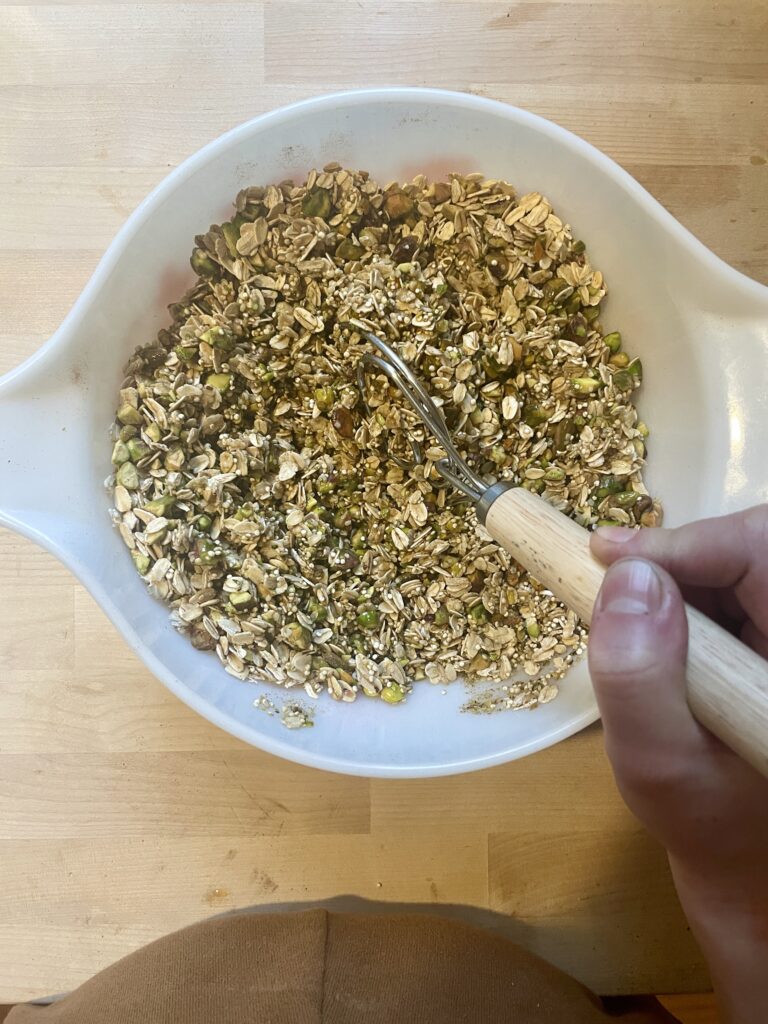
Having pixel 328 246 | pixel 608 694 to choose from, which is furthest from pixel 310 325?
pixel 608 694

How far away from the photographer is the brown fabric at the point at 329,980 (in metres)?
0.72

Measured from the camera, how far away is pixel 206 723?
78 centimetres

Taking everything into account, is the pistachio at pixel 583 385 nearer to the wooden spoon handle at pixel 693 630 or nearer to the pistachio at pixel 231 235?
the wooden spoon handle at pixel 693 630

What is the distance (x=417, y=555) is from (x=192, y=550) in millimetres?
203

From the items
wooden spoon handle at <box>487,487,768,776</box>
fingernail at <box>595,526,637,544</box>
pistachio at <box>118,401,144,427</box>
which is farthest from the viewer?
pistachio at <box>118,401,144,427</box>

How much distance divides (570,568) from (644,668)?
101 mm

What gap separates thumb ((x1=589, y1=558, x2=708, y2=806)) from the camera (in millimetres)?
469

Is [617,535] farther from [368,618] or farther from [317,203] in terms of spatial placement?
[317,203]

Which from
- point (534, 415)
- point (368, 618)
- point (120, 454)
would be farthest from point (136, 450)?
point (534, 415)

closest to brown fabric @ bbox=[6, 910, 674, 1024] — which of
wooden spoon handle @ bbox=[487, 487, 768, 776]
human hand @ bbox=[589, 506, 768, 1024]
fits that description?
human hand @ bbox=[589, 506, 768, 1024]

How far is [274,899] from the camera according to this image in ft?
2.60

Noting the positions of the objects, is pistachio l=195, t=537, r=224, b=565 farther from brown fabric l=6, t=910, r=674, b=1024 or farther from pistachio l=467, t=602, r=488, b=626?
brown fabric l=6, t=910, r=674, b=1024

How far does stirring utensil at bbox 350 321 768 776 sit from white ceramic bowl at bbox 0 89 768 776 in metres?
0.15

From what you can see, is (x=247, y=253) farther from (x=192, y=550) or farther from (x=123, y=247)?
(x=192, y=550)
